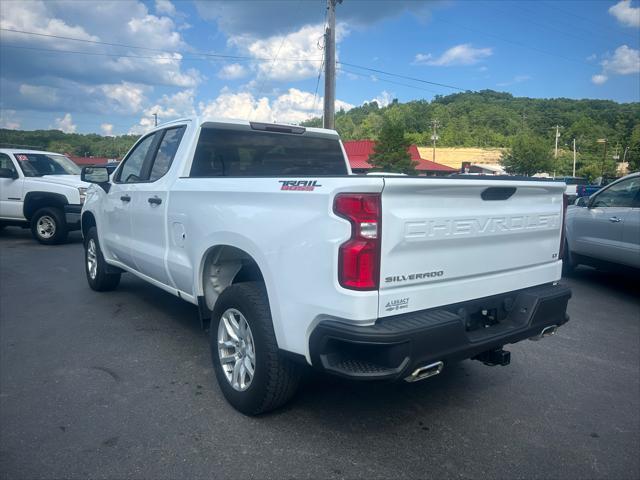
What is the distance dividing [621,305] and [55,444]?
259 inches

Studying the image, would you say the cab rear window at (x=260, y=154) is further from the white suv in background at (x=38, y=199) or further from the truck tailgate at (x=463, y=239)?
the white suv in background at (x=38, y=199)

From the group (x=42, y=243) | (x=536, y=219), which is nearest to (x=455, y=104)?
(x=42, y=243)

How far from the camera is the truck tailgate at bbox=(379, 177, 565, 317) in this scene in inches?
101

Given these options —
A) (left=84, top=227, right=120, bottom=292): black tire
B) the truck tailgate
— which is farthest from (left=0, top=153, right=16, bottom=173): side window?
the truck tailgate

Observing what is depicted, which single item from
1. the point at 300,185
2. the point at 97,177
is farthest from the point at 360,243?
the point at 97,177

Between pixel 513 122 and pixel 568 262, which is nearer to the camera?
pixel 568 262

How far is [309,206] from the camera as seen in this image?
Answer: 2.66 m

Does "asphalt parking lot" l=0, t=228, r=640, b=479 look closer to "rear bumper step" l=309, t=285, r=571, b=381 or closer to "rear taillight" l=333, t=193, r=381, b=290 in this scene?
"rear bumper step" l=309, t=285, r=571, b=381

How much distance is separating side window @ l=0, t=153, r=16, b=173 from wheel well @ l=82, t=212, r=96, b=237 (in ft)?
19.3

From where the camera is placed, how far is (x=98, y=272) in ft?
20.5

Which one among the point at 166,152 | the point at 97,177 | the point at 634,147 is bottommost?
the point at 97,177

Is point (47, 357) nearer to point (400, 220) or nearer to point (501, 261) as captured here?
point (400, 220)

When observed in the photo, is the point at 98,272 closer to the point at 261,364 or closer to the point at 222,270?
the point at 222,270

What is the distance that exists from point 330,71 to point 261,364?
1562 cm
